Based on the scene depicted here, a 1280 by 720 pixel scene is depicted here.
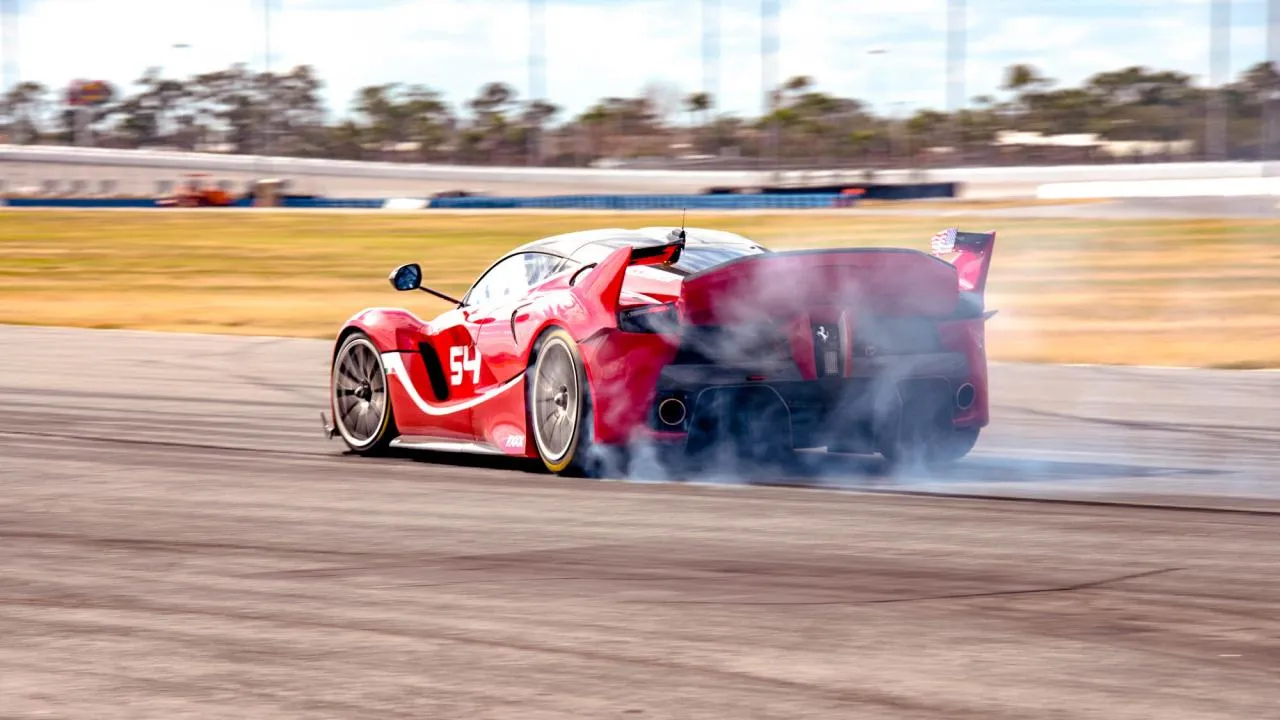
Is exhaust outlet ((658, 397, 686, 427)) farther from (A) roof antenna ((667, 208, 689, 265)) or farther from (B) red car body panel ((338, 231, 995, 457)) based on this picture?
(A) roof antenna ((667, 208, 689, 265))

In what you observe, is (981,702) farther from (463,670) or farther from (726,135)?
(726,135)

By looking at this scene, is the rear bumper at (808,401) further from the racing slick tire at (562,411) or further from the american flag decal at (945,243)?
the american flag decal at (945,243)

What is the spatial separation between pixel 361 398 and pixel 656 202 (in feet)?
155

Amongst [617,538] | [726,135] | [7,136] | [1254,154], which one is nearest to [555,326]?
[617,538]

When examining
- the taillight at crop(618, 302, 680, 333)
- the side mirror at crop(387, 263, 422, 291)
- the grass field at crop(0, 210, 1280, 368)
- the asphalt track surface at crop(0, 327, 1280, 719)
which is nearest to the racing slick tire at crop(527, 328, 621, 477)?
the asphalt track surface at crop(0, 327, 1280, 719)

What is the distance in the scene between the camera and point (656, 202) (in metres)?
56.6

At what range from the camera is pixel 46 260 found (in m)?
36.4

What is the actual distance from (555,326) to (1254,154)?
58930 millimetres

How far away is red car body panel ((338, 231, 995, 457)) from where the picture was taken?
25.0ft

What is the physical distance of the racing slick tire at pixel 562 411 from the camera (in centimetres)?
779

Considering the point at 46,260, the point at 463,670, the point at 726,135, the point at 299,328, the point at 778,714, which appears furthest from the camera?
the point at 726,135

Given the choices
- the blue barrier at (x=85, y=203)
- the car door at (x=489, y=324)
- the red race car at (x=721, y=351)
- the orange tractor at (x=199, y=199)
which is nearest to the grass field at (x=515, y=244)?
the red race car at (x=721, y=351)

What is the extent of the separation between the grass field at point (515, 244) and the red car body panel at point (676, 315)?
316 inches

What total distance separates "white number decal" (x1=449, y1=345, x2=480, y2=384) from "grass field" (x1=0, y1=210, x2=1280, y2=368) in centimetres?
878
